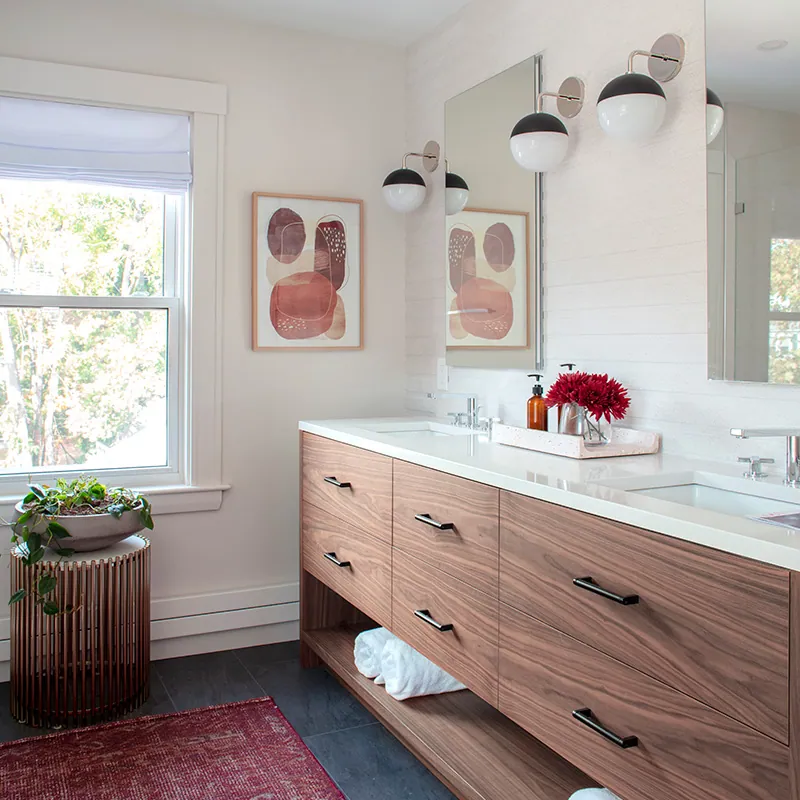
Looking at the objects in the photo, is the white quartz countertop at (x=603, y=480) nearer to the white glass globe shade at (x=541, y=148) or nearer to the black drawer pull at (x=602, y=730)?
the black drawer pull at (x=602, y=730)

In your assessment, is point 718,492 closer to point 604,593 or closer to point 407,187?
point 604,593

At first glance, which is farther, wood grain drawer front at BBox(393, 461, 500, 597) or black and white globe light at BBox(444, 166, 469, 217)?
black and white globe light at BBox(444, 166, 469, 217)

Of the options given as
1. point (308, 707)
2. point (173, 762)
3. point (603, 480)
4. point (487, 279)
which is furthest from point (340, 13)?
point (173, 762)

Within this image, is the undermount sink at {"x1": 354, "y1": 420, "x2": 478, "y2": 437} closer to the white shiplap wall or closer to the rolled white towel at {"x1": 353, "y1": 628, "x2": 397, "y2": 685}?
the white shiplap wall

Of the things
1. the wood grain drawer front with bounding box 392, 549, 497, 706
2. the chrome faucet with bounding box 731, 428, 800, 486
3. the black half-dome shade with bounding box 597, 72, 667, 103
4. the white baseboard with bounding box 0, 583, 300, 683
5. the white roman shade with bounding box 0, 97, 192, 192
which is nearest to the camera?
the chrome faucet with bounding box 731, 428, 800, 486

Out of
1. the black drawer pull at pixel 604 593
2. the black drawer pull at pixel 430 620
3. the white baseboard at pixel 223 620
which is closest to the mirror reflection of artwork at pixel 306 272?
the white baseboard at pixel 223 620

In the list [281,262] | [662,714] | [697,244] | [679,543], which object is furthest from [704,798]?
[281,262]

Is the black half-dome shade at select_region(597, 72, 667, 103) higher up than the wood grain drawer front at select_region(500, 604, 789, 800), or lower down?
higher up

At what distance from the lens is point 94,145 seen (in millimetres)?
2871

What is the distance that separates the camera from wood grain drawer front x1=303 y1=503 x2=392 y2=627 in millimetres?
2328

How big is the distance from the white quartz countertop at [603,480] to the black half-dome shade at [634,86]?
87 centimetres

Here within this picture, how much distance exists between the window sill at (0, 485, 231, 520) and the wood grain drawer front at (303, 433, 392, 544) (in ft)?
1.29

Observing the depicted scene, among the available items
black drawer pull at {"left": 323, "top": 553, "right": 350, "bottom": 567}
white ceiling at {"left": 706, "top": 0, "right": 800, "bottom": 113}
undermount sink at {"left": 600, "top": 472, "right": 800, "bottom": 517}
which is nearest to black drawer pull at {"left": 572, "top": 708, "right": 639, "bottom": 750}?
undermount sink at {"left": 600, "top": 472, "right": 800, "bottom": 517}

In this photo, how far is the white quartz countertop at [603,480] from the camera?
1.17m
